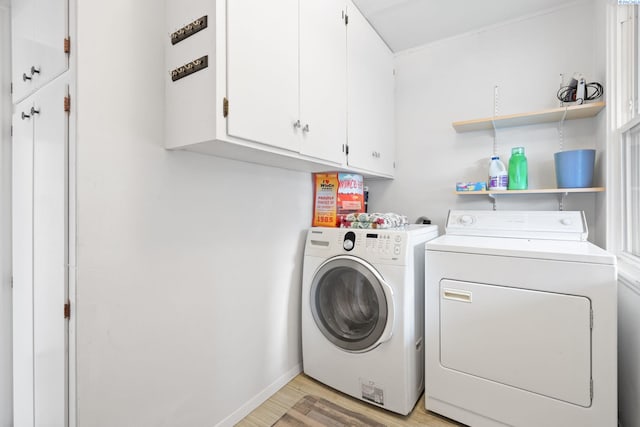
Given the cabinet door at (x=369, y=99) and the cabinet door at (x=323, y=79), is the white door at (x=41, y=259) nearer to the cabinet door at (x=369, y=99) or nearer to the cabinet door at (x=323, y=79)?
the cabinet door at (x=323, y=79)

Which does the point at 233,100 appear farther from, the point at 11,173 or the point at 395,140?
the point at 395,140

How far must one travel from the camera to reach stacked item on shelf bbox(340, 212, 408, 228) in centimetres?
183

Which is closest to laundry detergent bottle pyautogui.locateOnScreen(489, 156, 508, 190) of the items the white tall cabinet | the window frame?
the window frame

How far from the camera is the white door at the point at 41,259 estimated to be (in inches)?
41.8

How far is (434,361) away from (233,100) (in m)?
1.64

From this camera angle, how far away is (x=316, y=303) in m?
1.88

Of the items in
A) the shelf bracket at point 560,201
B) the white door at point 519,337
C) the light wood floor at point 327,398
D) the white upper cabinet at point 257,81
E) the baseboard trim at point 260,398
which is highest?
the white upper cabinet at point 257,81

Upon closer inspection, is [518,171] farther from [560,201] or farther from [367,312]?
[367,312]

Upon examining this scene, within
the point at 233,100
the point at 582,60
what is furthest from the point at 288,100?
the point at 582,60

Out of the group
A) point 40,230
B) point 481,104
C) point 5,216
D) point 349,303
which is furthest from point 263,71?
point 481,104

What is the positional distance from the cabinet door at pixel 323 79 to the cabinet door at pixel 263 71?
7 centimetres

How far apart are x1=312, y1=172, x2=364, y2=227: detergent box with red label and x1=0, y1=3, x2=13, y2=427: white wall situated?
169 cm

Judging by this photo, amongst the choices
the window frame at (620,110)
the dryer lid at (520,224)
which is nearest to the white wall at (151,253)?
the dryer lid at (520,224)

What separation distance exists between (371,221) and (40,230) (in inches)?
64.1
